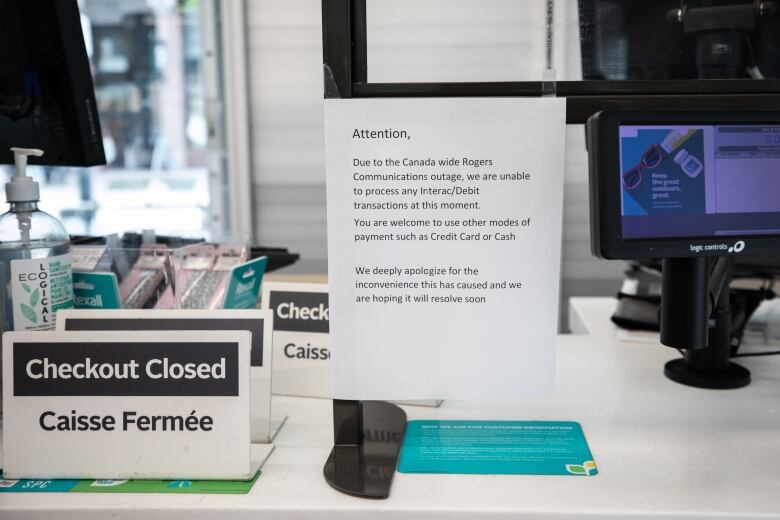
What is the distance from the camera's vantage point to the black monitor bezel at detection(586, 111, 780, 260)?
65 cm

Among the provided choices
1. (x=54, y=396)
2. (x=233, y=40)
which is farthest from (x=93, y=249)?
(x=233, y=40)

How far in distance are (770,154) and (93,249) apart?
88cm

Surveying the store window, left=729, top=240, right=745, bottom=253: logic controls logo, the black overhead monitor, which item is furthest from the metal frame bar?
the store window

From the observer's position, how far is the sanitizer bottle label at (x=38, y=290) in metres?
0.79

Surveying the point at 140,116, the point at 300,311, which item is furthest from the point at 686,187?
the point at 140,116

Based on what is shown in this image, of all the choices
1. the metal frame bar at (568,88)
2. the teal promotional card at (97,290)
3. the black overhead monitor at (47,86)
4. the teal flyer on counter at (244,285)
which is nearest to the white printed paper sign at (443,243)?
the metal frame bar at (568,88)

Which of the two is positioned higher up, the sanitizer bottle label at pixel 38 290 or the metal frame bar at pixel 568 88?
the metal frame bar at pixel 568 88

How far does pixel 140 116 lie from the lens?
3.52 metres

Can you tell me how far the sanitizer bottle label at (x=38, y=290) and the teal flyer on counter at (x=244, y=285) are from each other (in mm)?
213

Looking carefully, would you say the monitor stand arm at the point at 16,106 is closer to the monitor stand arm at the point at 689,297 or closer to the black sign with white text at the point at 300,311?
the black sign with white text at the point at 300,311

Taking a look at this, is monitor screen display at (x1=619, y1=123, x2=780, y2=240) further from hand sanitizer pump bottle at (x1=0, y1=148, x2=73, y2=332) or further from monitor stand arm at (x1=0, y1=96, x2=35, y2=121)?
monitor stand arm at (x1=0, y1=96, x2=35, y2=121)

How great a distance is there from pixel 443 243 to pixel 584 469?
29 centimetres

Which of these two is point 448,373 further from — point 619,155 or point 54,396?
point 54,396

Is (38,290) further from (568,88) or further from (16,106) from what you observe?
(568,88)
